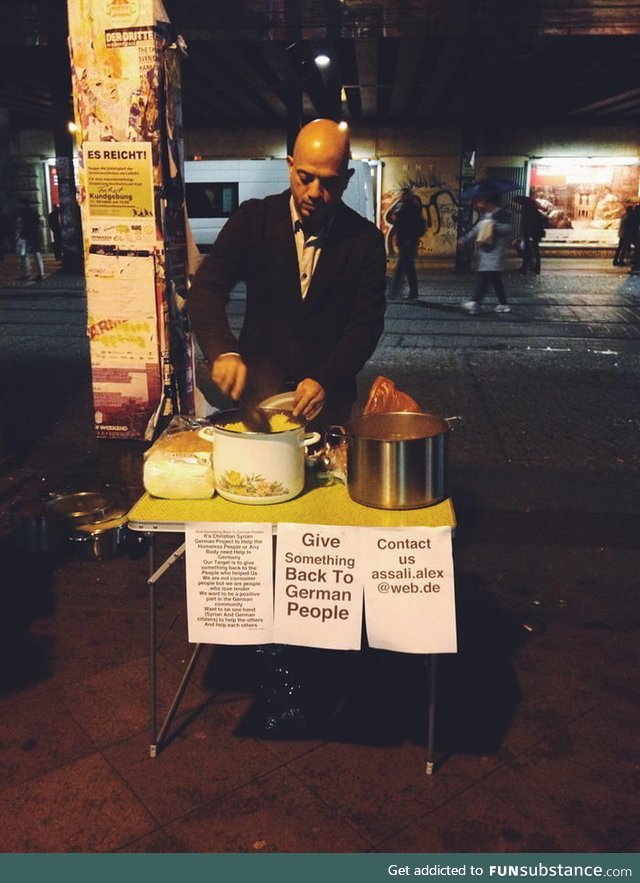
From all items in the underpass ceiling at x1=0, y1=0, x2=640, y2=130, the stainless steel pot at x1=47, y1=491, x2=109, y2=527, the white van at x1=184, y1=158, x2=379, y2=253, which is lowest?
the stainless steel pot at x1=47, y1=491, x2=109, y2=527

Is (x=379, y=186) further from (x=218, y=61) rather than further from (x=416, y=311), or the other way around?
(x=416, y=311)

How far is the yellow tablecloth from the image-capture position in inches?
103

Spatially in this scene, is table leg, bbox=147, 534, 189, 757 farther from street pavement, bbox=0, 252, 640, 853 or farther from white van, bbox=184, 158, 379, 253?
white van, bbox=184, 158, 379, 253

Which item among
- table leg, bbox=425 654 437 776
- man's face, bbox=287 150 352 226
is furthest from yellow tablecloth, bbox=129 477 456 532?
man's face, bbox=287 150 352 226

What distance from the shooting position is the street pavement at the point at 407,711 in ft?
8.68

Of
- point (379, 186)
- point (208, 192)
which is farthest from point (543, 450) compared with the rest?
point (379, 186)

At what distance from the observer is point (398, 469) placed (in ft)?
8.53

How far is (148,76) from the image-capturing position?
4418 millimetres

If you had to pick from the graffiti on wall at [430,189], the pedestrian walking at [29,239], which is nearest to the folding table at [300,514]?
the pedestrian walking at [29,239]

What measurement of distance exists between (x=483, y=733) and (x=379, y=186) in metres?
23.4

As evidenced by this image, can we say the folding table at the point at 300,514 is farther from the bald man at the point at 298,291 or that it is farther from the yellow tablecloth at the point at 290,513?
the bald man at the point at 298,291

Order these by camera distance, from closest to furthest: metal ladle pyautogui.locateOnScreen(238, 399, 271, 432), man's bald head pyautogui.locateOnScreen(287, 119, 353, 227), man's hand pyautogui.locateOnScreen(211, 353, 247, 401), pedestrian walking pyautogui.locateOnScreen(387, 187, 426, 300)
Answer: metal ladle pyautogui.locateOnScreen(238, 399, 271, 432)
man's hand pyautogui.locateOnScreen(211, 353, 247, 401)
man's bald head pyautogui.locateOnScreen(287, 119, 353, 227)
pedestrian walking pyautogui.locateOnScreen(387, 187, 426, 300)

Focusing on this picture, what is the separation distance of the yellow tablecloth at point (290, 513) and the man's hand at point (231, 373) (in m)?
0.41

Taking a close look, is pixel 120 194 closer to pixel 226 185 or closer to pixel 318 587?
pixel 318 587
